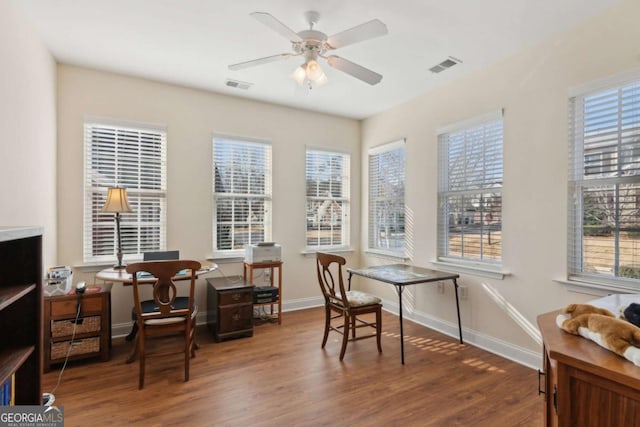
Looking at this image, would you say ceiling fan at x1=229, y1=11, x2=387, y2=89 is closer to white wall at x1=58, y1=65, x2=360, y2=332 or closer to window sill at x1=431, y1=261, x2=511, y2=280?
white wall at x1=58, y1=65, x2=360, y2=332

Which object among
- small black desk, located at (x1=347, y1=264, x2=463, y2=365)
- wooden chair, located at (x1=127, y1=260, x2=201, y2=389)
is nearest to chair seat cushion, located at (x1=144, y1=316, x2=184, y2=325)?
wooden chair, located at (x1=127, y1=260, x2=201, y2=389)

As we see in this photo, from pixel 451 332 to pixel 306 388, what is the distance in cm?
182

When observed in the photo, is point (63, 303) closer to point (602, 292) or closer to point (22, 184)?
point (22, 184)

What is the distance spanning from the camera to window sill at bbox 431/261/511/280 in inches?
119

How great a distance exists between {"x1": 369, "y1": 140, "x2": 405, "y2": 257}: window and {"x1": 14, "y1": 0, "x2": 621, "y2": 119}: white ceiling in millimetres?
1079

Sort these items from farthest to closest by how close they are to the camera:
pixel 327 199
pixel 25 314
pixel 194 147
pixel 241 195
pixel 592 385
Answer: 1. pixel 327 199
2. pixel 241 195
3. pixel 194 147
4. pixel 25 314
5. pixel 592 385

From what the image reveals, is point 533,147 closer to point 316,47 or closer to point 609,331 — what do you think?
point 316,47

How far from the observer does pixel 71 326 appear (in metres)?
2.73

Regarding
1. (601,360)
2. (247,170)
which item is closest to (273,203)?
(247,170)

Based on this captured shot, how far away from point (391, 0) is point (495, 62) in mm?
1443

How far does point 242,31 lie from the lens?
8.51 ft

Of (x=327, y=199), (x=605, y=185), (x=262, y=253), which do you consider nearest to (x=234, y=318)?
(x=262, y=253)

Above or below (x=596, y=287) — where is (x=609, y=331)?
above

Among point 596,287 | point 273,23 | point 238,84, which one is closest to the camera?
point 273,23
